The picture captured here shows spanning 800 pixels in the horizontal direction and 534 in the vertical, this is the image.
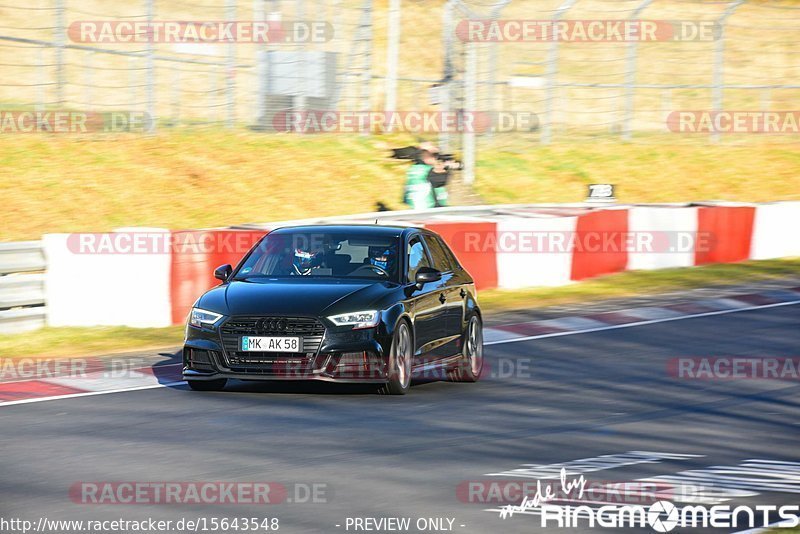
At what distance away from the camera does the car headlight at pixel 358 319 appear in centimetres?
1077

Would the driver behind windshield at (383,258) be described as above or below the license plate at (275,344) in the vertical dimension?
above

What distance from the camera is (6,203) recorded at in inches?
856

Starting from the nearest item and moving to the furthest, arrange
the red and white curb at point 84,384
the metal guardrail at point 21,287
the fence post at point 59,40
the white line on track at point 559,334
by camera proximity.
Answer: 1. the white line on track at point 559,334
2. the red and white curb at point 84,384
3. the metal guardrail at point 21,287
4. the fence post at point 59,40

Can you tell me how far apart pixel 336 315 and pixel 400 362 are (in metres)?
0.74

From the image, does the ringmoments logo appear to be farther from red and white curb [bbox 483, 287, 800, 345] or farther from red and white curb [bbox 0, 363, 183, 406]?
red and white curb [bbox 483, 287, 800, 345]

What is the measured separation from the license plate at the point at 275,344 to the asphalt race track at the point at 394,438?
1.38ft

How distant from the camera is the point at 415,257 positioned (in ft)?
39.6

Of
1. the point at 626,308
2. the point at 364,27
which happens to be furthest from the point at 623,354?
the point at 364,27

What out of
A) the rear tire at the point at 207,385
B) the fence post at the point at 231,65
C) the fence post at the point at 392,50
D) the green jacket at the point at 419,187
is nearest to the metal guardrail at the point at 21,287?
the rear tire at the point at 207,385


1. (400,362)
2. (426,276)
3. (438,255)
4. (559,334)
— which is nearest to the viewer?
(400,362)

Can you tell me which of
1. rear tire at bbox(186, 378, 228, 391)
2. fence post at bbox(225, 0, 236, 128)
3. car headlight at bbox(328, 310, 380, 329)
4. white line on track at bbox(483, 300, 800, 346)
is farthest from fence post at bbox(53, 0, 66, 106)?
car headlight at bbox(328, 310, 380, 329)

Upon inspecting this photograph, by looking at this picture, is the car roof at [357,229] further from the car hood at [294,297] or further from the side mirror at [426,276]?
the car hood at [294,297]

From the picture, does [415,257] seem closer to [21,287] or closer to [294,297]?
[294,297]

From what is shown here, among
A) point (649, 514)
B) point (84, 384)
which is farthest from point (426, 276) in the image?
point (649, 514)
